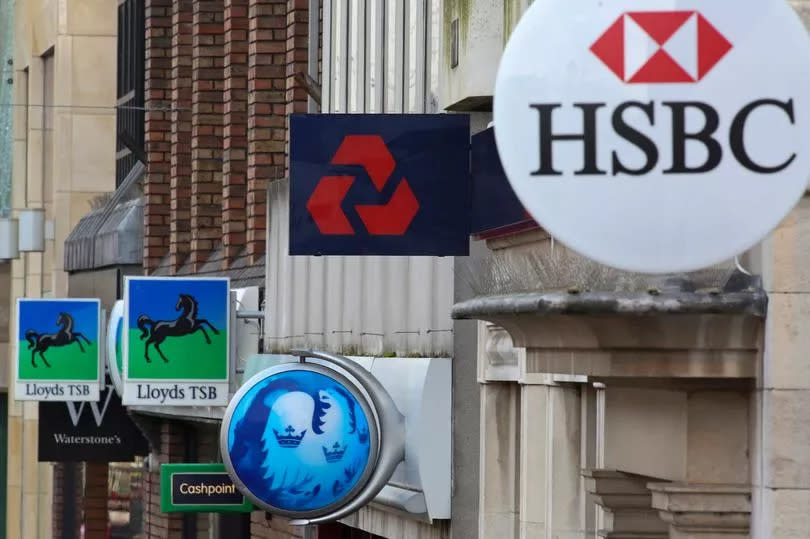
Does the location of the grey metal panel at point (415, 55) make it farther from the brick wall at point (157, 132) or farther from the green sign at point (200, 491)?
the brick wall at point (157, 132)

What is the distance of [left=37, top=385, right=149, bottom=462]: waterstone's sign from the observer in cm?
2456

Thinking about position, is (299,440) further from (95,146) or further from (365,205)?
(95,146)

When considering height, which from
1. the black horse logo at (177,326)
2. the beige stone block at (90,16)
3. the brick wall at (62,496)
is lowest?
the brick wall at (62,496)

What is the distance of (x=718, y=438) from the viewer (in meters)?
7.76

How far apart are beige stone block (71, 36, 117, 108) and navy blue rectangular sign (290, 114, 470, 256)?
17439 millimetres

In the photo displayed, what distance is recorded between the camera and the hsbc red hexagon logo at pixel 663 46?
20.4 ft

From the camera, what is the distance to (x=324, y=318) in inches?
640

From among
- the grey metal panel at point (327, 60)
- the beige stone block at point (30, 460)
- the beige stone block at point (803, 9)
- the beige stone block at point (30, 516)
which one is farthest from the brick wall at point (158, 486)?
the beige stone block at point (803, 9)

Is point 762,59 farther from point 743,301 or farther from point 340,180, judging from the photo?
point 340,180

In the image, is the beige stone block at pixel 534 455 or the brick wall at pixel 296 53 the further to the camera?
the brick wall at pixel 296 53

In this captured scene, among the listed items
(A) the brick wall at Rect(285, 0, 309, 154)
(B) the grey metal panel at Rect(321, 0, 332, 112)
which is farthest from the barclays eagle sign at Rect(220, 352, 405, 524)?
(A) the brick wall at Rect(285, 0, 309, 154)

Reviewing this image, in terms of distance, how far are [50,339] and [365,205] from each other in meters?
12.6

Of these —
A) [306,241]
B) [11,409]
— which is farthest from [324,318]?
[11,409]

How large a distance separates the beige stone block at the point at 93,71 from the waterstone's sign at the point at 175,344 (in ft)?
31.3
